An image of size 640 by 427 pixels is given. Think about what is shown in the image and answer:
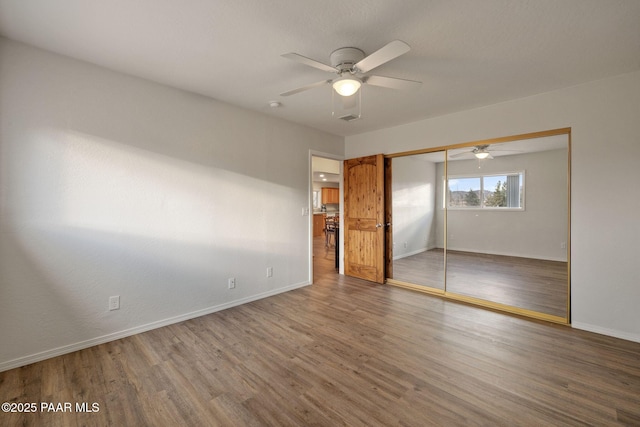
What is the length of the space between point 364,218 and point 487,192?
1877 millimetres

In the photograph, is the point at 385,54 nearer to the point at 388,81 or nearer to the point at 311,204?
the point at 388,81

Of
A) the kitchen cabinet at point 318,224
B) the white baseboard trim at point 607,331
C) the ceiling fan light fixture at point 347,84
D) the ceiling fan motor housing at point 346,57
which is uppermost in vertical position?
the ceiling fan motor housing at point 346,57

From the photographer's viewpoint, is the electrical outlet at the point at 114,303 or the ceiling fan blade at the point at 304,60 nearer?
the ceiling fan blade at the point at 304,60

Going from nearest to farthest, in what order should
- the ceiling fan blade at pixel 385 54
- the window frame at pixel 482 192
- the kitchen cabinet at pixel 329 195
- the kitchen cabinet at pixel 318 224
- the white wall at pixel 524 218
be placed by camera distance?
the ceiling fan blade at pixel 385 54 → the white wall at pixel 524 218 → the window frame at pixel 482 192 → the kitchen cabinet at pixel 318 224 → the kitchen cabinet at pixel 329 195

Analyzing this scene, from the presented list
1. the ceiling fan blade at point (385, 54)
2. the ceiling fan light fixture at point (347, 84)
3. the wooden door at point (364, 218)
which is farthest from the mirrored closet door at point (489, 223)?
the ceiling fan blade at point (385, 54)

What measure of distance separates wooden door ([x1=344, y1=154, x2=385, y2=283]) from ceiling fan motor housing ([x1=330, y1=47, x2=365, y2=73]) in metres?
2.37

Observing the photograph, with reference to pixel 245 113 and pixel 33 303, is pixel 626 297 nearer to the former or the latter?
pixel 245 113

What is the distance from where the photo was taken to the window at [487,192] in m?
3.58

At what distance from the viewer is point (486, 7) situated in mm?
1726

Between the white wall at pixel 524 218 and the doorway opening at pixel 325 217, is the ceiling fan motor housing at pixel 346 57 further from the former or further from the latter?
the white wall at pixel 524 218

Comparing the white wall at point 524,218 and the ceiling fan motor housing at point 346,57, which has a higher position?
the ceiling fan motor housing at point 346,57

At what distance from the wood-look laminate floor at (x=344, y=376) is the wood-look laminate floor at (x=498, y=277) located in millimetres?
457

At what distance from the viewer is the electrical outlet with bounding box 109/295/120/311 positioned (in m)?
2.54

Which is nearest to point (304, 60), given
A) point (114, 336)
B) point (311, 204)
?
point (311, 204)
